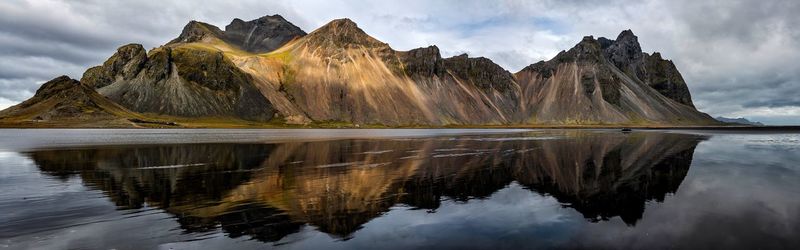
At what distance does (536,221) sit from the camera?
56.0 ft

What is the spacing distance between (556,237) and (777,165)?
125ft

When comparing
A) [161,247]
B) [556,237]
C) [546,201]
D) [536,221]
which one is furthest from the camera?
[546,201]

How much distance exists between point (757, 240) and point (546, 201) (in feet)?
28.1

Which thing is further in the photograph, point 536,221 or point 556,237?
point 536,221

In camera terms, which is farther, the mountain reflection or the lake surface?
the mountain reflection

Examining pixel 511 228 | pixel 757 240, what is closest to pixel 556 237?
pixel 511 228

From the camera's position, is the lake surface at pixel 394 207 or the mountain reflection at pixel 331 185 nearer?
the lake surface at pixel 394 207

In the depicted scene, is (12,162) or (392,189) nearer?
(392,189)

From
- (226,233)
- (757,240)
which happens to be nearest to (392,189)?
(226,233)

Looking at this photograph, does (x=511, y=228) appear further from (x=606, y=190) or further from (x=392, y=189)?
(x=606, y=190)

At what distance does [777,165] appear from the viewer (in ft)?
131

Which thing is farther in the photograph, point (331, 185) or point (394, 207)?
point (331, 185)

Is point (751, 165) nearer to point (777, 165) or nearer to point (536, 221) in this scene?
point (777, 165)

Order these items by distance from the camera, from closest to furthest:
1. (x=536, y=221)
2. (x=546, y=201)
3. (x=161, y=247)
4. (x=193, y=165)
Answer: (x=161, y=247) → (x=536, y=221) → (x=546, y=201) → (x=193, y=165)
